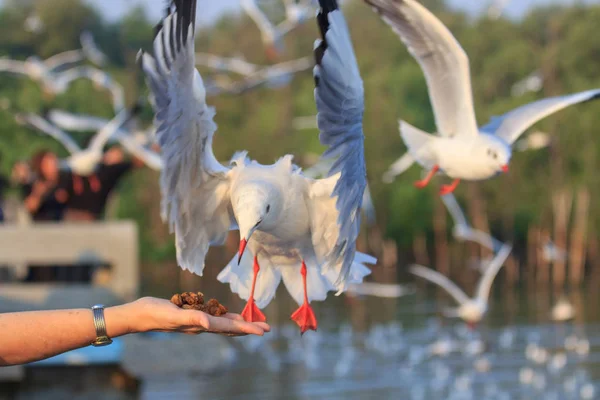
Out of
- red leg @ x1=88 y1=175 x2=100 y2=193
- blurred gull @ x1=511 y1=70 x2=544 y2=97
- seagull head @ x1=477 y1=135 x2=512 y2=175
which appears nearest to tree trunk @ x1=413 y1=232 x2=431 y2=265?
blurred gull @ x1=511 y1=70 x2=544 y2=97

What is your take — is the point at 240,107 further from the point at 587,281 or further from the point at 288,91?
the point at 587,281

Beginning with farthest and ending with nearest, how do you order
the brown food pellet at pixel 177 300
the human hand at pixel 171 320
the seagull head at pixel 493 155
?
the seagull head at pixel 493 155 → the brown food pellet at pixel 177 300 → the human hand at pixel 171 320

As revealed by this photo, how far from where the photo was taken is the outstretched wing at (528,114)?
4988mm

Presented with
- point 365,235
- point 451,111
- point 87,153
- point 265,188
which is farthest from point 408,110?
point 265,188

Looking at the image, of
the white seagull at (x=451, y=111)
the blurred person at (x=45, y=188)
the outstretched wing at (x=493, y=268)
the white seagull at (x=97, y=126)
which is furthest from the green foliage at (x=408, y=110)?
the white seagull at (x=451, y=111)

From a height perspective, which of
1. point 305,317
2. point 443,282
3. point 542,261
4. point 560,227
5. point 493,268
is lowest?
point 542,261

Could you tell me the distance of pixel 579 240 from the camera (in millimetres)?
26516

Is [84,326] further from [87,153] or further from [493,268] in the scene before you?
[493,268]

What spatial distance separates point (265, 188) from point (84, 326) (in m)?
1.04

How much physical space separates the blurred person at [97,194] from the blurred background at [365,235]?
0.27 ft

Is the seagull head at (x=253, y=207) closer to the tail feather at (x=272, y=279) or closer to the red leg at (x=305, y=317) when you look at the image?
the red leg at (x=305, y=317)

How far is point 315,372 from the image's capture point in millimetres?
15094

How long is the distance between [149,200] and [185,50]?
29610mm

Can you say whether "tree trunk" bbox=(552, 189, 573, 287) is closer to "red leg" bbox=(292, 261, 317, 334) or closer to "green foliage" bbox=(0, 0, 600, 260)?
"green foliage" bbox=(0, 0, 600, 260)
